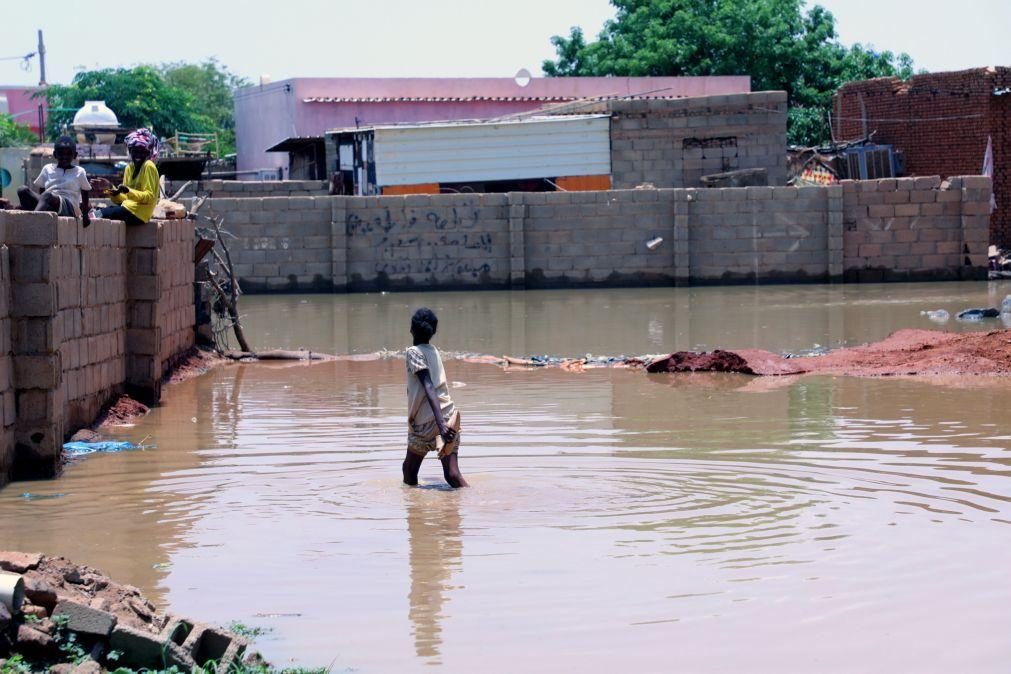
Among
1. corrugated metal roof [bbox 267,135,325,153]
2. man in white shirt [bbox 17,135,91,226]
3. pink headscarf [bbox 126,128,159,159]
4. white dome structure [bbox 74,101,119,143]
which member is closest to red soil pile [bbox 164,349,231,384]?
pink headscarf [bbox 126,128,159,159]

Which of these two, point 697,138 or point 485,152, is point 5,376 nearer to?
point 485,152

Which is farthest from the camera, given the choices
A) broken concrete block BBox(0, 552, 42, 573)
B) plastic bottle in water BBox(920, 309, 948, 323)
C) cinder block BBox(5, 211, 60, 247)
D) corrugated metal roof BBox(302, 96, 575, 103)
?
corrugated metal roof BBox(302, 96, 575, 103)

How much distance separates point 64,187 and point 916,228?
2051 centimetres

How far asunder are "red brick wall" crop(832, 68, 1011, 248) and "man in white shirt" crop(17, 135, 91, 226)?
24705 millimetres

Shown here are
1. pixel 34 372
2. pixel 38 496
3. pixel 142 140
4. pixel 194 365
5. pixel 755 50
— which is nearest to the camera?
pixel 38 496

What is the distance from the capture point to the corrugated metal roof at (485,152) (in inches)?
1207

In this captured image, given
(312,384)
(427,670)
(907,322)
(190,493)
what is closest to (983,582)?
(427,670)

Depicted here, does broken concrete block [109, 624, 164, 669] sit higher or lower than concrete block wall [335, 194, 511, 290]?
lower

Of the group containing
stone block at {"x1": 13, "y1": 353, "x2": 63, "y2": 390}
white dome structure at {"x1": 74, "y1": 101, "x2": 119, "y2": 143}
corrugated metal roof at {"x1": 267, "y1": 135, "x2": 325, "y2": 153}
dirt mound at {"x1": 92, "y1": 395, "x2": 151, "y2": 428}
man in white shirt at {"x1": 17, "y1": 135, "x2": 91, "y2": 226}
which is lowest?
dirt mound at {"x1": 92, "y1": 395, "x2": 151, "y2": 428}

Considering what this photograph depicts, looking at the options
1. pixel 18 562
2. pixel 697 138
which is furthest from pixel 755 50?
pixel 18 562

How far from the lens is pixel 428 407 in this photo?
855cm

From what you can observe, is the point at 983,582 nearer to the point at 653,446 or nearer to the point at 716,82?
the point at 653,446

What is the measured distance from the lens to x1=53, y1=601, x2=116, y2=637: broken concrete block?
5.03 m

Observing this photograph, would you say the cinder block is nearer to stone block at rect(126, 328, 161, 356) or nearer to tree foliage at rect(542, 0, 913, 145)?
stone block at rect(126, 328, 161, 356)
